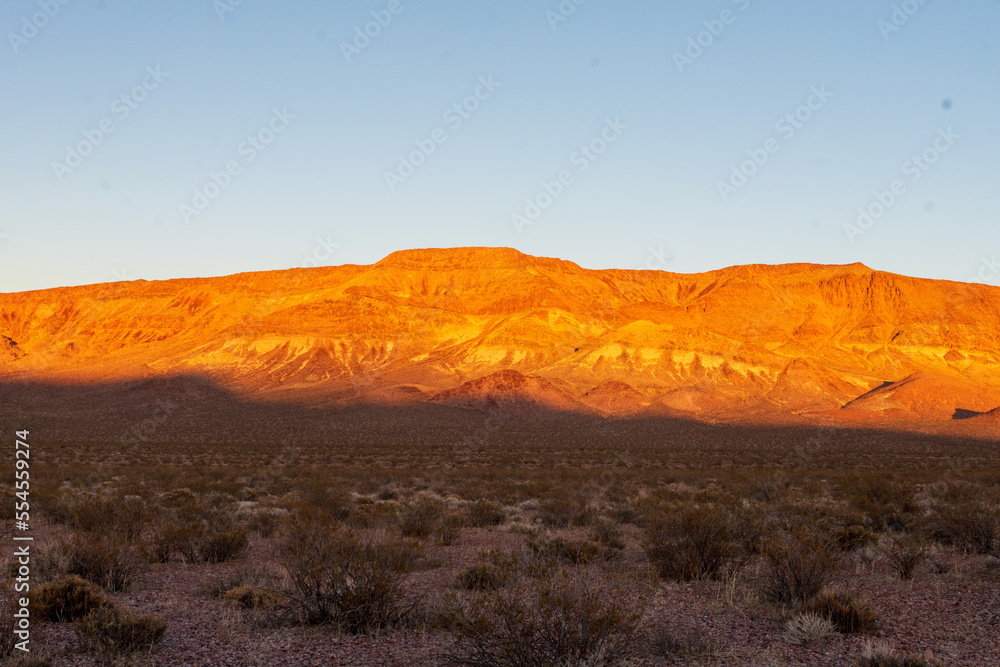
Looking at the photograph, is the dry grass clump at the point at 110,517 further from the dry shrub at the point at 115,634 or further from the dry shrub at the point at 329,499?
the dry shrub at the point at 115,634

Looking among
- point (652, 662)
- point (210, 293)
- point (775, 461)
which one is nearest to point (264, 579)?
point (652, 662)

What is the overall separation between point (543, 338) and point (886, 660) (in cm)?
10127

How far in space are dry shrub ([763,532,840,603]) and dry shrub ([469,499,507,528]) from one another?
8.13 m

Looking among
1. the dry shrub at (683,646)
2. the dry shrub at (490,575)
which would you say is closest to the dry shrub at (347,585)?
the dry shrub at (490,575)

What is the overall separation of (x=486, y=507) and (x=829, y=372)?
9360cm

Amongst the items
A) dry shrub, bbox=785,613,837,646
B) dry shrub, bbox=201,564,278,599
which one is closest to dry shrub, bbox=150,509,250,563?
dry shrub, bbox=201,564,278,599

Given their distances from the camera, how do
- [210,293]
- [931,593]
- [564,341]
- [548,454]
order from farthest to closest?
[210,293] < [564,341] < [548,454] < [931,593]

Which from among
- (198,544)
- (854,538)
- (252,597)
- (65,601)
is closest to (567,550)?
(854,538)

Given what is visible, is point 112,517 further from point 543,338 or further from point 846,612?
point 543,338

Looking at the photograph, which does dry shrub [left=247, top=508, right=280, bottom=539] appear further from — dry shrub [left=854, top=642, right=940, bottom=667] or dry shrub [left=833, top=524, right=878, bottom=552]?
dry shrub [left=854, top=642, right=940, bottom=667]

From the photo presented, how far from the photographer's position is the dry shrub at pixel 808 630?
24.9 ft

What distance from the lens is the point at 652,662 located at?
7074 millimetres

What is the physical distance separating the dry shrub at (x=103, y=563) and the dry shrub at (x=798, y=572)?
8459mm

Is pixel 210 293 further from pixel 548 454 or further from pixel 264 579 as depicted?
pixel 264 579
